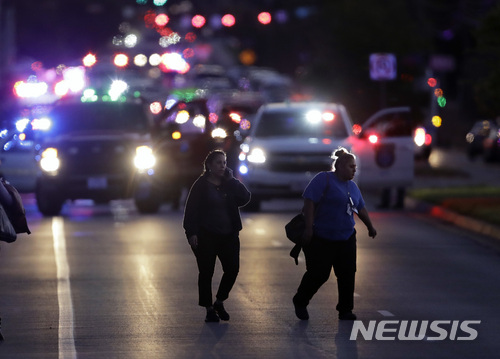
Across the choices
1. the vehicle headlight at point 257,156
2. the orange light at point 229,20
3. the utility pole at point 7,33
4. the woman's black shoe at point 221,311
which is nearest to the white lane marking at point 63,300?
the woman's black shoe at point 221,311

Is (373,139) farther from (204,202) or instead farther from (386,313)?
(204,202)

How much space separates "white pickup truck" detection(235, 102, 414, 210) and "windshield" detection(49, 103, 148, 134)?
2.04m

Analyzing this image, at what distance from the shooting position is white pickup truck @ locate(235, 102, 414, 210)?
1033 inches

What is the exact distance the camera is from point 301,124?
27.3 meters

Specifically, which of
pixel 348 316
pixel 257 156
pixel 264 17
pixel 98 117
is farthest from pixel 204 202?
pixel 264 17

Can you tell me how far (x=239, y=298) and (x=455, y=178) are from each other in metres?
22.1

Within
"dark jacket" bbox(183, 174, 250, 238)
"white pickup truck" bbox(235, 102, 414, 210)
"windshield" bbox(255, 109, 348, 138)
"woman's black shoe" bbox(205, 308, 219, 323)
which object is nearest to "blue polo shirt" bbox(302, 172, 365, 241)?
"dark jacket" bbox(183, 174, 250, 238)

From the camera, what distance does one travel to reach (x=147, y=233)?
2236 centimetres

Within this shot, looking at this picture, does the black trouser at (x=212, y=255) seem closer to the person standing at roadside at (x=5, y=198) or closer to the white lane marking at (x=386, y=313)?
the white lane marking at (x=386, y=313)

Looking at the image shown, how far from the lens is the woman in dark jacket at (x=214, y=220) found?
12938 mm

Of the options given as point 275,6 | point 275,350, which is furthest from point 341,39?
point 275,6

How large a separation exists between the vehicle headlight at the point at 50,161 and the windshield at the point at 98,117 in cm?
Result: 97

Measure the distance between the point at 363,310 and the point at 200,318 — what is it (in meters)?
1.54

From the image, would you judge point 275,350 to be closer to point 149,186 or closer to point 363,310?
point 363,310
